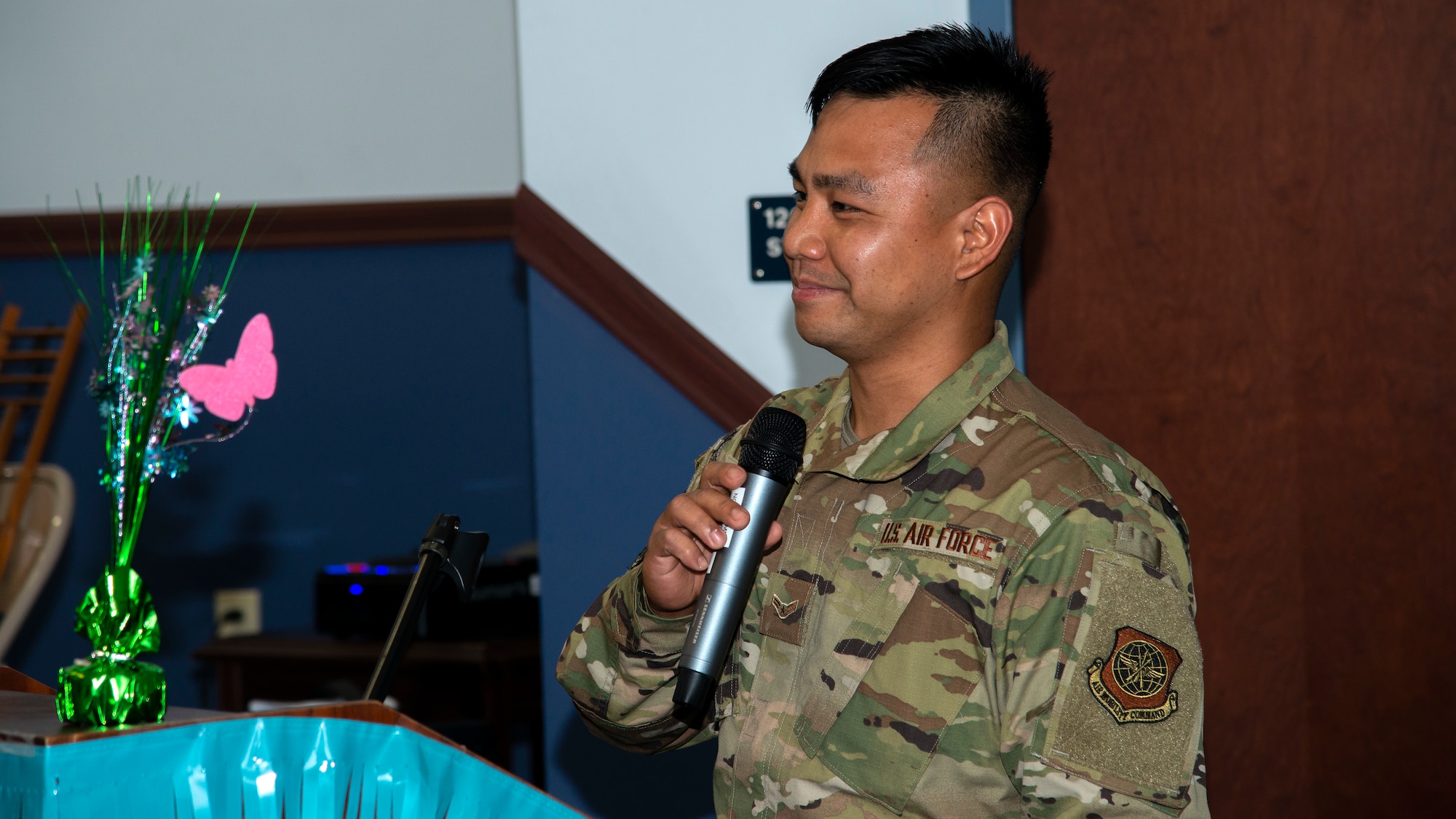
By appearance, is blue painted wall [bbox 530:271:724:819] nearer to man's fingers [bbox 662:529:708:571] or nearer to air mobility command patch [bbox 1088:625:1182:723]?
man's fingers [bbox 662:529:708:571]

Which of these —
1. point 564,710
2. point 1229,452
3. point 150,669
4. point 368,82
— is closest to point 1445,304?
point 1229,452

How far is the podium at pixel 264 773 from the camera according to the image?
0.85m

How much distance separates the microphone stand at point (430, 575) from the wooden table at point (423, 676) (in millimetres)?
1468

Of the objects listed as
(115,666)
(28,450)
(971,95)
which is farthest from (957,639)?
(28,450)

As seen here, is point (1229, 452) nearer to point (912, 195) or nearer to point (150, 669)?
point (912, 195)

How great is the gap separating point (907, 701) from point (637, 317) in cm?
96

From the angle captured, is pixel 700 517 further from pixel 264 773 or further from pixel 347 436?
pixel 347 436

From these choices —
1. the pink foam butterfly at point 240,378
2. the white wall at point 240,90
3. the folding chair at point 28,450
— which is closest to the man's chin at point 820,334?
the pink foam butterfly at point 240,378

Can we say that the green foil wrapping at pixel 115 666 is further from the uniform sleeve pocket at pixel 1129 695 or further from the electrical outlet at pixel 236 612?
the electrical outlet at pixel 236 612

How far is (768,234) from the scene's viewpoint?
185cm

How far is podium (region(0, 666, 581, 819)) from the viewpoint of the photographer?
33.6 inches

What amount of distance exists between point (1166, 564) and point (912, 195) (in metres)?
0.41

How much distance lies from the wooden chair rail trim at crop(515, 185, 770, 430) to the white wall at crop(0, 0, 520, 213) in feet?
5.01

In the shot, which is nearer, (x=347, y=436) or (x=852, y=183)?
(x=852, y=183)
